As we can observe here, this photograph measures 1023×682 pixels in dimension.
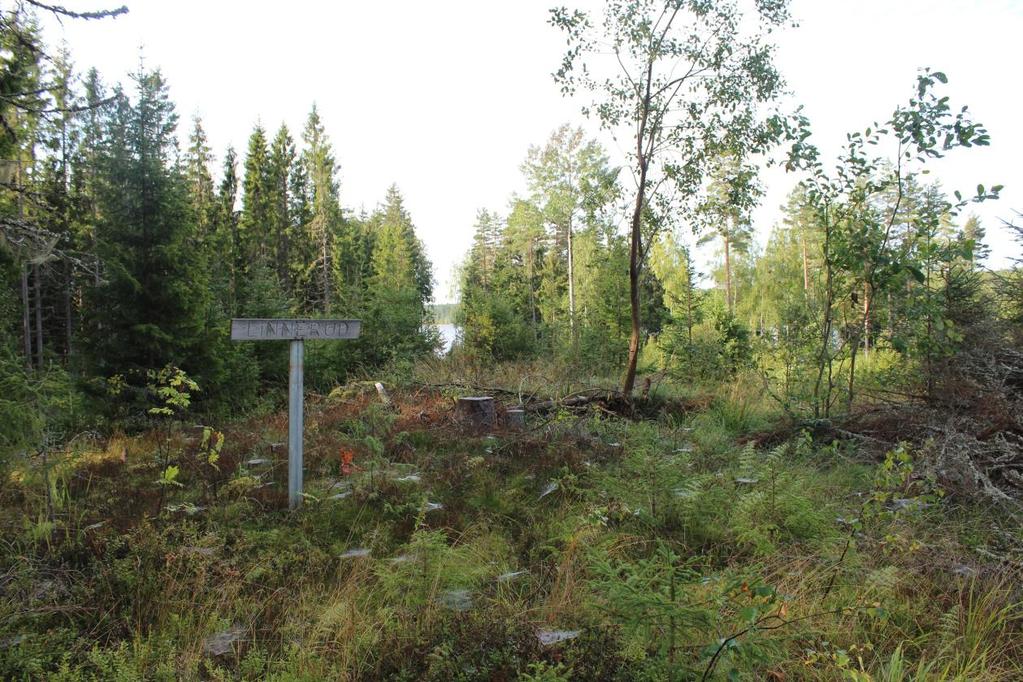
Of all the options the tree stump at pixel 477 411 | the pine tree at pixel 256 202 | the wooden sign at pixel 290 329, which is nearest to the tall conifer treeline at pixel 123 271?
the wooden sign at pixel 290 329

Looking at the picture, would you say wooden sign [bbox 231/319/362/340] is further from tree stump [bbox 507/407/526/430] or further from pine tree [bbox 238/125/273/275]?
pine tree [bbox 238/125/273/275]

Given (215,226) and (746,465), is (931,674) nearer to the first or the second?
(746,465)

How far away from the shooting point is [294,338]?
5328mm

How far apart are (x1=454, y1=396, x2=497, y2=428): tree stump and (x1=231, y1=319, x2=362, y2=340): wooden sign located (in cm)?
266

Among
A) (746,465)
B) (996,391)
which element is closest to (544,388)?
(746,465)

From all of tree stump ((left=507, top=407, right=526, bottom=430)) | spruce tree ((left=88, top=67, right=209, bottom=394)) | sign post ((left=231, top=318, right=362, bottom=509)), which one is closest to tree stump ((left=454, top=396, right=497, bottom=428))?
tree stump ((left=507, top=407, right=526, bottom=430))

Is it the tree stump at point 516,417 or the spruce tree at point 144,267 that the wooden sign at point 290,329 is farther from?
the spruce tree at point 144,267

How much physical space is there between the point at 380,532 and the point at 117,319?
835cm

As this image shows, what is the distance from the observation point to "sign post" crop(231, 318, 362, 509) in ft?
16.6

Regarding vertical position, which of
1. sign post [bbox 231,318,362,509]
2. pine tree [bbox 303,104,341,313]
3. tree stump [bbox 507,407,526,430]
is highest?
pine tree [bbox 303,104,341,313]

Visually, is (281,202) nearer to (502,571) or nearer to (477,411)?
(477,411)

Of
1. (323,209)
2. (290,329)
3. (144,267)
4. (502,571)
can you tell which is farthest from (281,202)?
(502,571)

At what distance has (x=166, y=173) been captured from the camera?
10992 mm

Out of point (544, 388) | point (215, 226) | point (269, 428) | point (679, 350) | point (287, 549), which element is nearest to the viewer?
point (287, 549)
